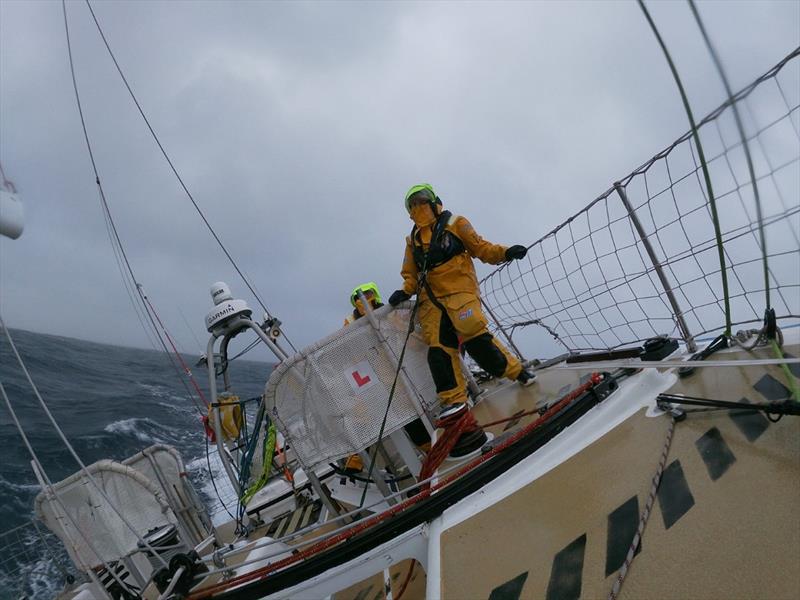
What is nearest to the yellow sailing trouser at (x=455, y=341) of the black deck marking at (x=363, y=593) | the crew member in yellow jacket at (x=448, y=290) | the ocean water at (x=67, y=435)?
the crew member in yellow jacket at (x=448, y=290)

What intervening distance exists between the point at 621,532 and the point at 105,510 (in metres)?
5.02

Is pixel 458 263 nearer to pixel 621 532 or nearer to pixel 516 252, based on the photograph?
pixel 516 252

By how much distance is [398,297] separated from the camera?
3.35m

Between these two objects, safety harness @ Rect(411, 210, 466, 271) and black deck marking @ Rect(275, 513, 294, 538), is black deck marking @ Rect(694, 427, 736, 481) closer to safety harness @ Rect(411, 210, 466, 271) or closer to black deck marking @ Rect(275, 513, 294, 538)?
safety harness @ Rect(411, 210, 466, 271)

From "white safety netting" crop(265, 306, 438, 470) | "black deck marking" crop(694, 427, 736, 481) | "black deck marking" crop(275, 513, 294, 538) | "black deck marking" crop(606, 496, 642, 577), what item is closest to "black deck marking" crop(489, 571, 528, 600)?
"black deck marking" crop(606, 496, 642, 577)

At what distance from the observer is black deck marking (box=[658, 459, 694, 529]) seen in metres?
1.31

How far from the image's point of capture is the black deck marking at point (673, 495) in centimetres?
131

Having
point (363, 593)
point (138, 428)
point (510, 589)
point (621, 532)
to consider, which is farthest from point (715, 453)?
point (138, 428)

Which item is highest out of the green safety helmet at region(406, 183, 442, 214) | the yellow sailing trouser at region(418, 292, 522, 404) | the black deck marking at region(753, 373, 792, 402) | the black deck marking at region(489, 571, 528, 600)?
the green safety helmet at region(406, 183, 442, 214)

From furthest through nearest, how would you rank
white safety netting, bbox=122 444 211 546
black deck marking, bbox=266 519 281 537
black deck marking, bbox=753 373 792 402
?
white safety netting, bbox=122 444 211 546, black deck marking, bbox=266 519 281 537, black deck marking, bbox=753 373 792 402

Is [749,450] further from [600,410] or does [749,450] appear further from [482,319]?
[482,319]

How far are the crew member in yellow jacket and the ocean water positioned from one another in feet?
11.9

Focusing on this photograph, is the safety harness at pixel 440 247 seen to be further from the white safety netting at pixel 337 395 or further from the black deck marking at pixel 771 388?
the black deck marking at pixel 771 388

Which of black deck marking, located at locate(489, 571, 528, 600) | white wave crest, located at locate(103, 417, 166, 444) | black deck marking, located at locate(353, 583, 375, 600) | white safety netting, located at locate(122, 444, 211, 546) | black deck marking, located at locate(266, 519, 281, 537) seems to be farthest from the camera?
white wave crest, located at locate(103, 417, 166, 444)
